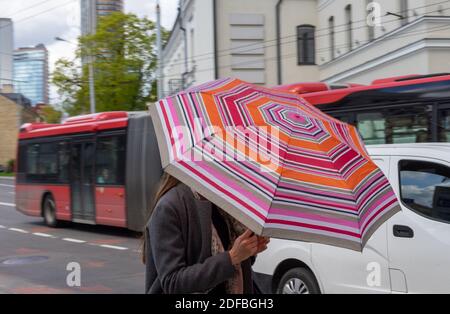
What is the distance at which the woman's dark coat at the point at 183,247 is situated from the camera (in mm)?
2334

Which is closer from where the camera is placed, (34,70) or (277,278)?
(277,278)

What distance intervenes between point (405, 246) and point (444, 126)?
4754 mm

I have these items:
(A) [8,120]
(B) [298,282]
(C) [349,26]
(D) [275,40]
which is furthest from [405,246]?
(A) [8,120]

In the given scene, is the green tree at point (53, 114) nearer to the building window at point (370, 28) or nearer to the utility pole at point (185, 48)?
the utility pole at point (185, 48)

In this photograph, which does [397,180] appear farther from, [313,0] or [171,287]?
[313,0]

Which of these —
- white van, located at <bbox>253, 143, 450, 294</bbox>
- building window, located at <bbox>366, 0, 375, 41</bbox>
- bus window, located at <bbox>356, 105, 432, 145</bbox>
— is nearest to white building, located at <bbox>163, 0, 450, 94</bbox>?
building window, located at <bbox>366, 0, 375, 41</bbox>

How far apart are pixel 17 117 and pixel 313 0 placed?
5644 cm

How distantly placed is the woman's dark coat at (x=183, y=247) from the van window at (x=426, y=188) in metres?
3.12

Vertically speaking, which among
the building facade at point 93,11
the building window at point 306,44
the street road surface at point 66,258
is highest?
the building facade at point 93,11

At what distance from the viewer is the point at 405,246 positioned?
5.05 meters

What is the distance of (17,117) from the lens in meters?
75.2

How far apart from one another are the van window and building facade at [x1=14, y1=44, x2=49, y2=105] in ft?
121

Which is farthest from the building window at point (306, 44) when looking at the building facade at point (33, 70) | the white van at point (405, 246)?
the white van at point (405, 246)
